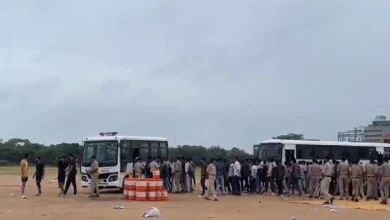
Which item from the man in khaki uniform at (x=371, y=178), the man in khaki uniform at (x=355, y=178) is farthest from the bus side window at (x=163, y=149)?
the man in khaki uniform at (x=371, y=178)

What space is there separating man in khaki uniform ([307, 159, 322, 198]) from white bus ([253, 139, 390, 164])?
5880 millimetres

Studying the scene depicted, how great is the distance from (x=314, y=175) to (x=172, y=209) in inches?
351

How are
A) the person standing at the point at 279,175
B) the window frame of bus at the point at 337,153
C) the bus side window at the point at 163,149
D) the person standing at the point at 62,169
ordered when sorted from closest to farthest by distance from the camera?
1. the person standing at the point at 62,169
2. the person standing at the point at 279,175
3. the bus side window at the point at 163,149
4. the window frame of bus at the point at 337,153

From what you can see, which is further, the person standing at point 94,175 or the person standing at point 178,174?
the person standing at point 178,174

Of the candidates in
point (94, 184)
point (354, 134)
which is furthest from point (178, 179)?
point (354, 134)

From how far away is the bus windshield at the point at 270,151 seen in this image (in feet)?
106

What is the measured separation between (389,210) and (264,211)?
4606 millimetres

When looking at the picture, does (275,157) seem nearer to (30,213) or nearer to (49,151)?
(30,213)

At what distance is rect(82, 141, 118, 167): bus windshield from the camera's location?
24.2 meters

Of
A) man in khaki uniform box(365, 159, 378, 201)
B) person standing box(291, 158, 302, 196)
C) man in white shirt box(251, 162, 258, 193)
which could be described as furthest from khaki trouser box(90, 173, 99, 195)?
man in khaki uniform box(365, 159, 378, 201)

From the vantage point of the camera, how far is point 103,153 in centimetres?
2441

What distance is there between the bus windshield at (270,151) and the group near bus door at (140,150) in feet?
23.3

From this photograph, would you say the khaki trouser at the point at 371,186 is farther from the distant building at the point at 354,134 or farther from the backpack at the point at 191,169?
the distant building at the point at 354,134

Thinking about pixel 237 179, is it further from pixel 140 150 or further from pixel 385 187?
pixel 385 187
